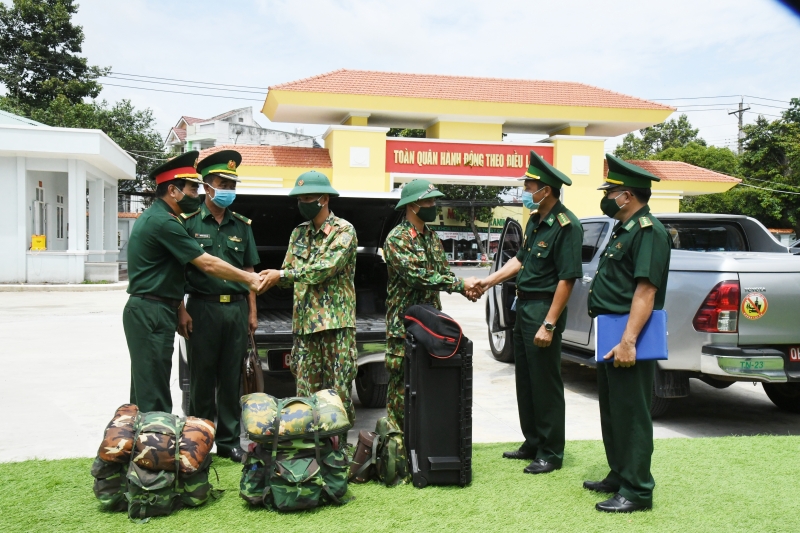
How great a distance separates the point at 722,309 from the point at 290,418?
3339 mm

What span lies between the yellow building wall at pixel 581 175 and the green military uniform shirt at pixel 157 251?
1922cm

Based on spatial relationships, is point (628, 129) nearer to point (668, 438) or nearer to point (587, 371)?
point (587, 371)

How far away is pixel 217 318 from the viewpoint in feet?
14.3

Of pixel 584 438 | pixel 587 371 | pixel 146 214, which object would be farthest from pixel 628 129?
pixel 146 214

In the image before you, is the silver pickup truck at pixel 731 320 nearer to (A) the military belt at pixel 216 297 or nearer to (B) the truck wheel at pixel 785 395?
(B) the truck wheel at pixel 785 395

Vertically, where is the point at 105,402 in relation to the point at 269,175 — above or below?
below

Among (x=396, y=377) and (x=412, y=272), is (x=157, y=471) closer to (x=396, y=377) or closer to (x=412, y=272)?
(x=396, y=377)

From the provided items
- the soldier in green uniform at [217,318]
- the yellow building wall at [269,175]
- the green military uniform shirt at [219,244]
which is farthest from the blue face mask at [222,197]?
the yellow building wall at [269,175]

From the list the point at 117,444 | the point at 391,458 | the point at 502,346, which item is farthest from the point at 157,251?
the point at 502,346

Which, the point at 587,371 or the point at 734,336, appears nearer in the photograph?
the point at 734,336

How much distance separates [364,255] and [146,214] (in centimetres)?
289

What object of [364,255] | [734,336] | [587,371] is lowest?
[587,371]

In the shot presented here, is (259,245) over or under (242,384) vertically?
over

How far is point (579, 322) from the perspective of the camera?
21.2 ft
